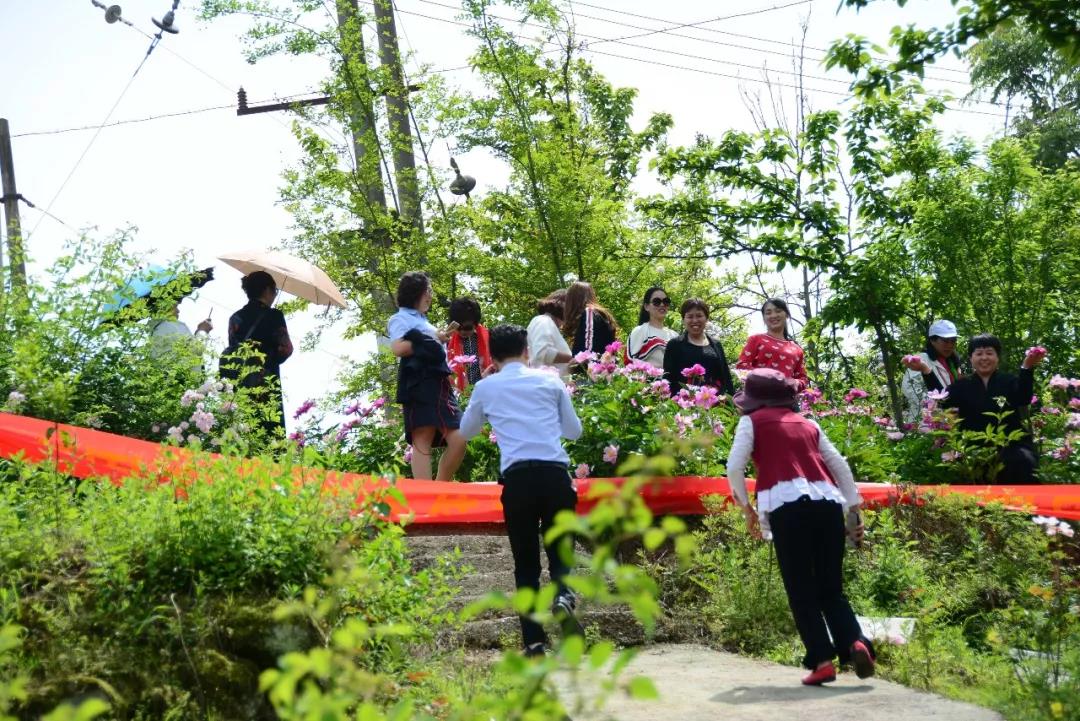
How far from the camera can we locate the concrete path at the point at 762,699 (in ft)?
17.7

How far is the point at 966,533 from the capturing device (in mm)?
8477

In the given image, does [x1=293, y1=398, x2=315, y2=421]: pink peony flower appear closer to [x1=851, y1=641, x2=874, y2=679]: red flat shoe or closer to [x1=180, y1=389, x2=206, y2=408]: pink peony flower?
[x1=180, y1=389, x2=206, y2=408]: pink peony flower

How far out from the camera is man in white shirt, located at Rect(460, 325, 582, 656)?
6.29m

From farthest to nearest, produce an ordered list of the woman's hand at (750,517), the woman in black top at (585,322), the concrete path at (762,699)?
1. the woman in black top at (585,322)
2. the woman's hand at (750,517)
3. the concrete path at (762,699)

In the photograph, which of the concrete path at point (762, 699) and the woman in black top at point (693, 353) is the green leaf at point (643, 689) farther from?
the woman in black top at point (693, 353)

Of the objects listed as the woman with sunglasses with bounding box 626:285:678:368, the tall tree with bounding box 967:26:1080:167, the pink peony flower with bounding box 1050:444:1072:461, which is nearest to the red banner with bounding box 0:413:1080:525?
the pink peony flower with bounding box 1050:444:1072:461

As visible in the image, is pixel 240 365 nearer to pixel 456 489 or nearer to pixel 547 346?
pixel 547 346

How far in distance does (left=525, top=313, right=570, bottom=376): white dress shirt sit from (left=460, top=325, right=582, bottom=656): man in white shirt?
302 centimetres

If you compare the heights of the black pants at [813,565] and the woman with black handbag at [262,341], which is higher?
the woman with black handbag at [262,341]

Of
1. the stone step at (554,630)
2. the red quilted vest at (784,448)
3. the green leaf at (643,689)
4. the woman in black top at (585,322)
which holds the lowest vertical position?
the stone step at (554,630)

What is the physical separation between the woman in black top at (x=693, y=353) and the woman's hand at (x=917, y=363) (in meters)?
1.51

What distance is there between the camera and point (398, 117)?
15055 millimetres

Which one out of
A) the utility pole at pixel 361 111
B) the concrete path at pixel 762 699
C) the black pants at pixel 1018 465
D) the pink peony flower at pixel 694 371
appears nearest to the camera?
the concrete path at pixel 762 699

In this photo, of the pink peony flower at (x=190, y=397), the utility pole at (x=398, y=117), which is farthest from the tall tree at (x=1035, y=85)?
the pink peony flower at (x=190, y=397)
